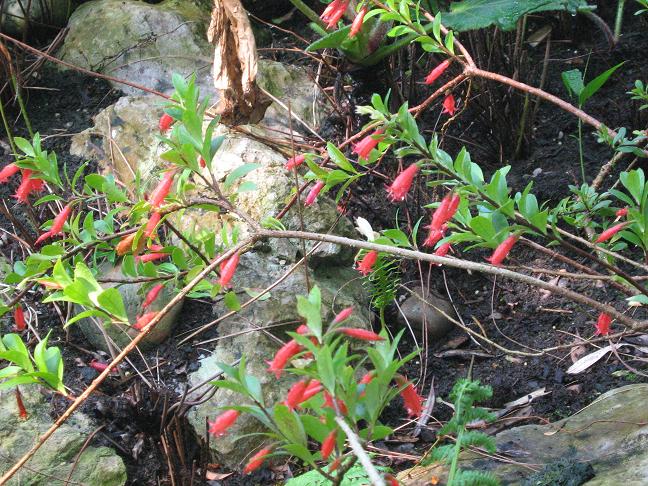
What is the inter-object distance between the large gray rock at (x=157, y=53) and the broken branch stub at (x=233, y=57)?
0.52 m

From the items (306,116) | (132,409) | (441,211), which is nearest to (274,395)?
(132,409)

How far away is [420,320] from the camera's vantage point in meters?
2.73

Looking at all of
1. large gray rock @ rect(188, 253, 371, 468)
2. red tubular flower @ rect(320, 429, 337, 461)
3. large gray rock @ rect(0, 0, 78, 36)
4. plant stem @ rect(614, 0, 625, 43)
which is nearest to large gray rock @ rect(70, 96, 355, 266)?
large gray rock @ rect(188, 253, 371, 468)

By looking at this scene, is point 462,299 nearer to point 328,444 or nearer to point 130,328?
point 130,328

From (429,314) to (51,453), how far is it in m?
1.34

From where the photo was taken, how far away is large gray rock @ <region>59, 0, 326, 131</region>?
3.39m

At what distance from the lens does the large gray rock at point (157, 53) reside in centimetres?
339

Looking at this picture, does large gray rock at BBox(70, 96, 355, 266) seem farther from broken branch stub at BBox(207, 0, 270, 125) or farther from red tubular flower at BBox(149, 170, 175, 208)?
red tubular flower at BBox(149, 170, 175, 208)

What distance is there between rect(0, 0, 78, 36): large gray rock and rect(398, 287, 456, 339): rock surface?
2.22m

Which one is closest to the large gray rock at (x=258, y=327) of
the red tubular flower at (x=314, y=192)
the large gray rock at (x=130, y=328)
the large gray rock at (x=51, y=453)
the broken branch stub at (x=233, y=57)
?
the large gray rock at (x=130, y=328)

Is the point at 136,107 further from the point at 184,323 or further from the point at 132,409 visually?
the point at 132,409

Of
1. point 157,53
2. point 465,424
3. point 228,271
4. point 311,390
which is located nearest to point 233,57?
point 157,53

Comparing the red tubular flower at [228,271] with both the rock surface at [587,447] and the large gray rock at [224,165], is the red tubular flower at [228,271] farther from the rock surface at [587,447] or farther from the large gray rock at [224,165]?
the large gray rock at [224,165]

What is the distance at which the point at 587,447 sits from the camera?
182cm
